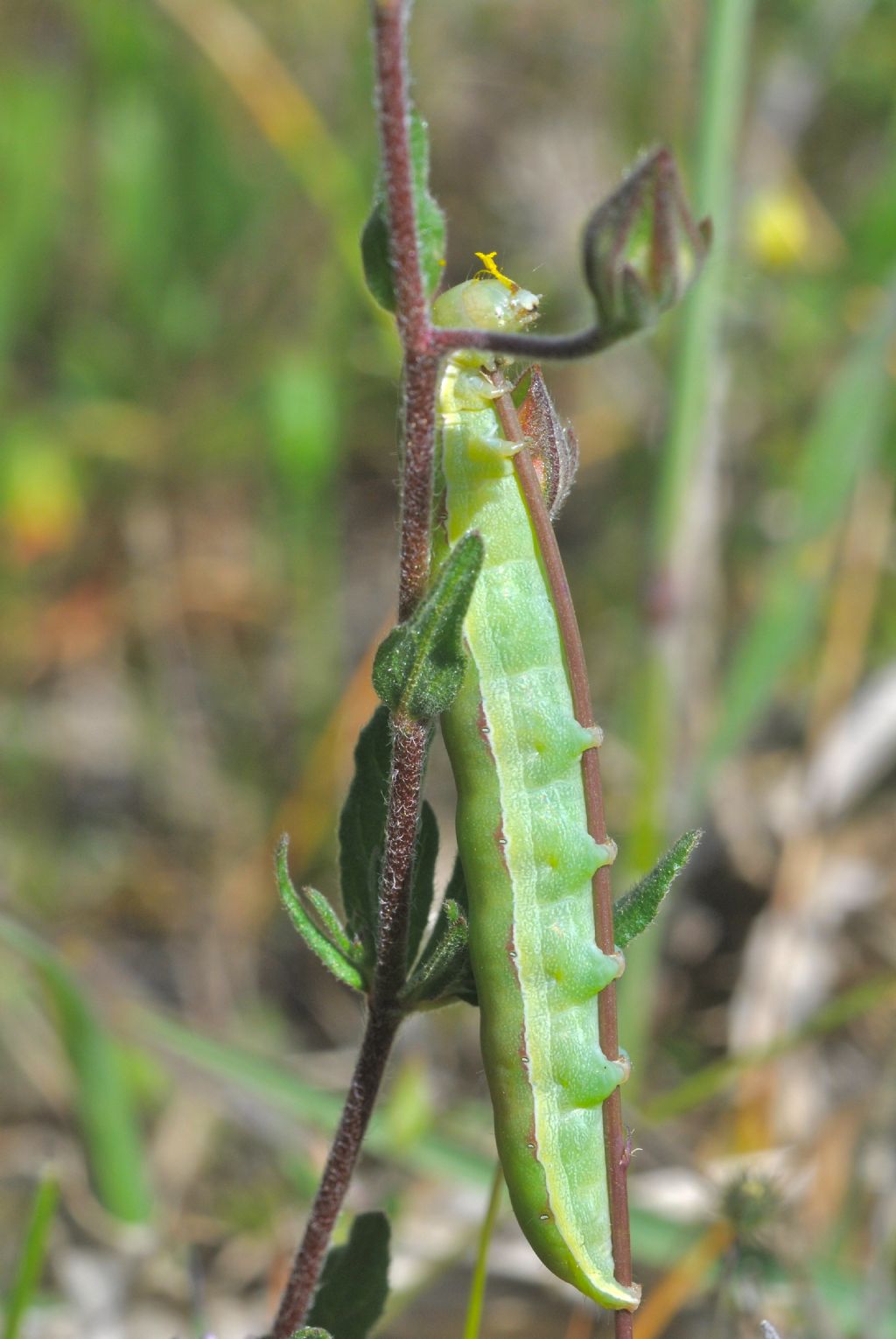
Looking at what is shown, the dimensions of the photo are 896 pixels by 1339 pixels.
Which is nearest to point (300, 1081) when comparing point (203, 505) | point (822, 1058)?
point (822, 1058)

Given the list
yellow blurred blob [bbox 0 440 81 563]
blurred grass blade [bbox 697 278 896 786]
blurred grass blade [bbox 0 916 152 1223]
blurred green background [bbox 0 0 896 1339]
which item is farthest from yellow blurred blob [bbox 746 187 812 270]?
blurred grass blade [bbox 0 916 152 1223]

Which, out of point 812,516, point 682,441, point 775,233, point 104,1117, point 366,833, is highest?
point 775,233

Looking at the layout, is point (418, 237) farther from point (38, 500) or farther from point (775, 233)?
point (38, 500)

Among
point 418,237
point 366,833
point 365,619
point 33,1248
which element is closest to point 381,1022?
point 366,833

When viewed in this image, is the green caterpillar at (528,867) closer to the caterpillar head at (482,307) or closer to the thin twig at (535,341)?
the caterpillar head at (482,307)

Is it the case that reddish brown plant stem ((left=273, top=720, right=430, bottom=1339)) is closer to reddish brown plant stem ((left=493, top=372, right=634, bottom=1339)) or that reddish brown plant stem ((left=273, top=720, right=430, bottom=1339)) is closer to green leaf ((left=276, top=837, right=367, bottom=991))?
green leaf ((left=276, top=837, right=367, bottom=991))
